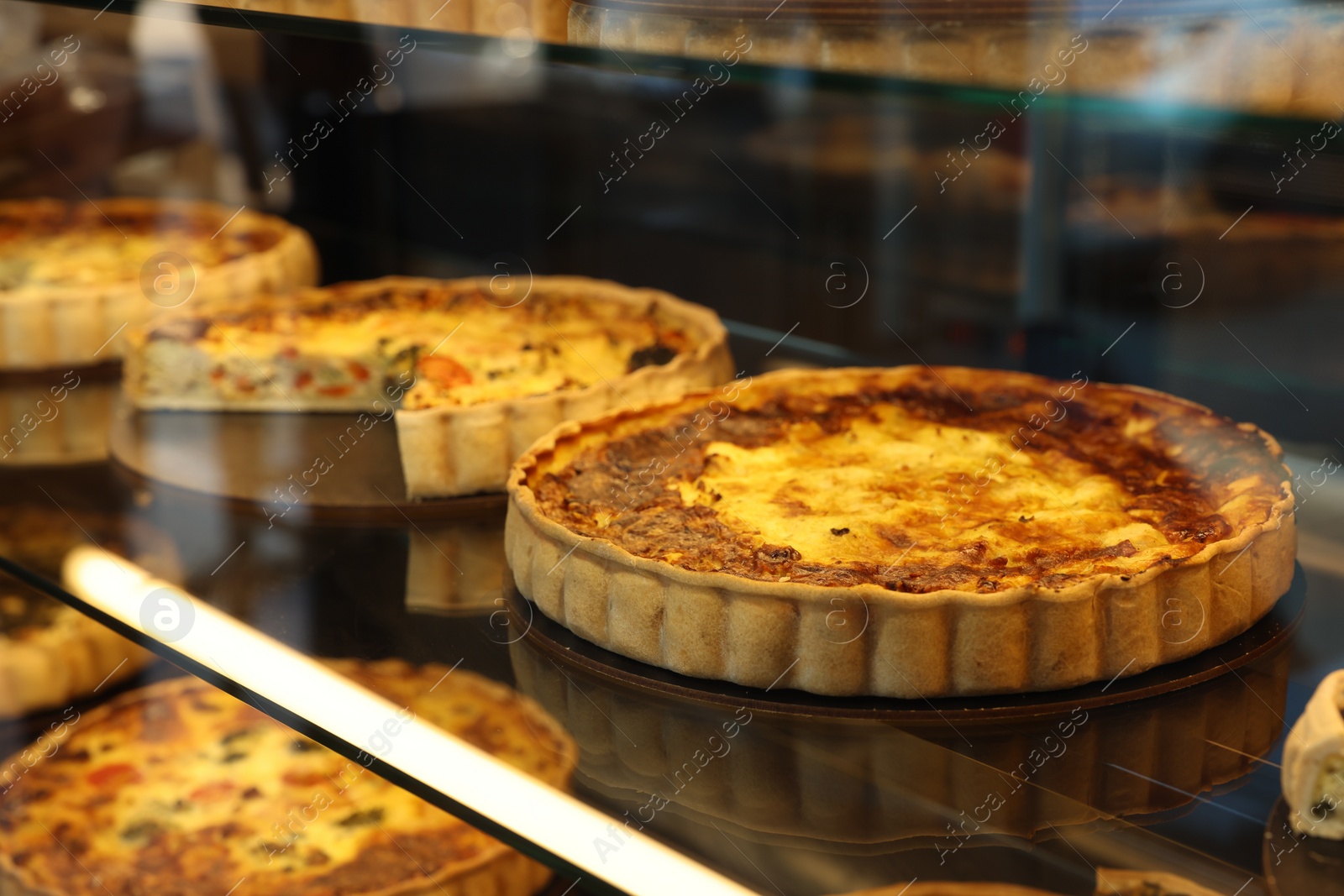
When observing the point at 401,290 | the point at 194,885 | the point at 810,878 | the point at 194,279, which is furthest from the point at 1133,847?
the point at 194,279

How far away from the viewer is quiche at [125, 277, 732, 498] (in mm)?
2195

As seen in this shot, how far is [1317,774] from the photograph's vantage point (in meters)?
1.18

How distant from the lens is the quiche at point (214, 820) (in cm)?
216

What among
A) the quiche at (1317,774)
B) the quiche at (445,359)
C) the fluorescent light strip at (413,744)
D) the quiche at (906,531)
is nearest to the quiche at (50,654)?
the quiche at (445,359)

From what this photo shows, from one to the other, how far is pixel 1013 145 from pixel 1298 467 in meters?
0.81

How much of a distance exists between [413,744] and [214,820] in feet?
3.52

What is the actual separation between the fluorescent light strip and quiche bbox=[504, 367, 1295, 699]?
0.25 metres

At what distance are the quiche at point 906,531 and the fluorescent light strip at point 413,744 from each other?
253 mm

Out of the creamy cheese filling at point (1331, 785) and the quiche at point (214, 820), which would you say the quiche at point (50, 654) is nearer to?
the quiche at point (214, 820)

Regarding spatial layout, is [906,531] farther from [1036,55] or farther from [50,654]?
[50,654]

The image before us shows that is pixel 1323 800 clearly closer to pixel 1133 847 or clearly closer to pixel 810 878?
pixel 1133 847

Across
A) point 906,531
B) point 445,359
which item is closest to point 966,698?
point 906,531

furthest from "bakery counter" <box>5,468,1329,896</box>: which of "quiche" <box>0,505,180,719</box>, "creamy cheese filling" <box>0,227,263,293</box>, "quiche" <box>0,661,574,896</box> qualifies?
"creamy cheese filling" <box>0,227,263,293</box>

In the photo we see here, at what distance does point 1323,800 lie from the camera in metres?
1.18
